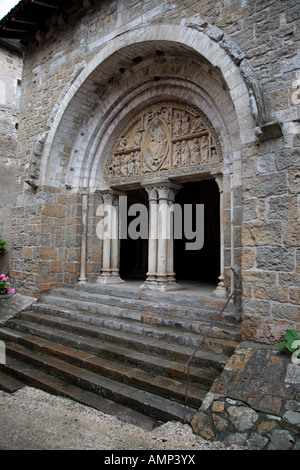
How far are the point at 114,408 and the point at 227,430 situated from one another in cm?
104

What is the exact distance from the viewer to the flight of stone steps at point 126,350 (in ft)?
9.76

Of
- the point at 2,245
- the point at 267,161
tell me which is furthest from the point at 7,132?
the point at 267,161

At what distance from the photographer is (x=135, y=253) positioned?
8.66m

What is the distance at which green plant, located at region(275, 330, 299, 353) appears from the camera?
2.77 meters

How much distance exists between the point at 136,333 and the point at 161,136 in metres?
3.13

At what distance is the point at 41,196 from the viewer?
19.8ft

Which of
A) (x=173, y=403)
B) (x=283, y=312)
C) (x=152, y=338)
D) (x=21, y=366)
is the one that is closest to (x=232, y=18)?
(x=283, y=312)

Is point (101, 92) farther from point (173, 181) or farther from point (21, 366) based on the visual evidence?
point (21, 366)

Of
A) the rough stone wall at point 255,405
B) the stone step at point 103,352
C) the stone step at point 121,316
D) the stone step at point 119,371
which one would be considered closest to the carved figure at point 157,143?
the stone step at point 121,316

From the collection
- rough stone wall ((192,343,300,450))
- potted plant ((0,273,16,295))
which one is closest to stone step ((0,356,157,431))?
rough stone wall ((192,343,300,450))

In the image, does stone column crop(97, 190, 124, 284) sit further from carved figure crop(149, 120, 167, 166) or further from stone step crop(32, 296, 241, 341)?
carved figure crop(149, 120, 167, 166)

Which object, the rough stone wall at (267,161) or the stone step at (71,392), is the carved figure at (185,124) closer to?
the rough stone wall at (267,161)

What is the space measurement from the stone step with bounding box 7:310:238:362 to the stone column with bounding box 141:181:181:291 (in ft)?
3.29

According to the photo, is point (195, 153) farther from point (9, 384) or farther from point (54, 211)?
point (9, 384)
